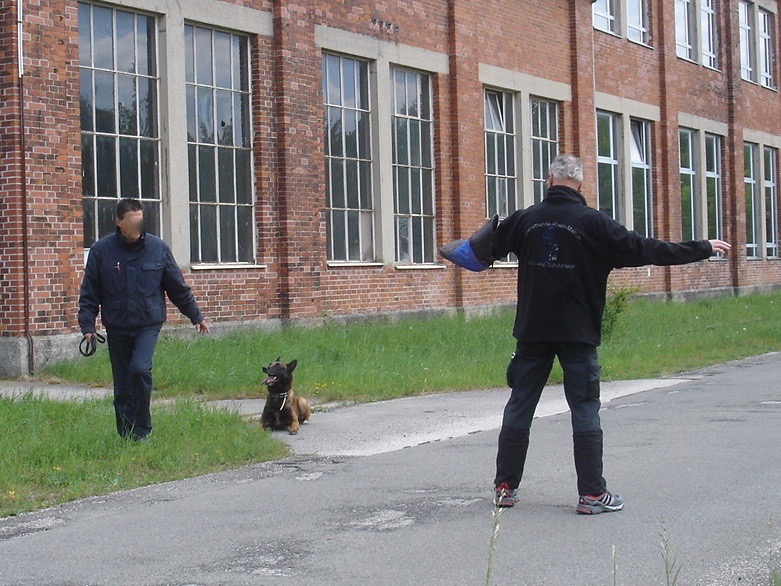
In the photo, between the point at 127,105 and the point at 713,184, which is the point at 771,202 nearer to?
the point at 713,184

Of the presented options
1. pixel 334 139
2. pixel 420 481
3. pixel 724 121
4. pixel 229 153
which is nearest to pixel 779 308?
pixel 724 121

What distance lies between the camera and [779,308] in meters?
28.7

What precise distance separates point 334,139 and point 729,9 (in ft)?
61.5

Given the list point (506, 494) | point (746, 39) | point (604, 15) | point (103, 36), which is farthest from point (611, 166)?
point (506, 494)

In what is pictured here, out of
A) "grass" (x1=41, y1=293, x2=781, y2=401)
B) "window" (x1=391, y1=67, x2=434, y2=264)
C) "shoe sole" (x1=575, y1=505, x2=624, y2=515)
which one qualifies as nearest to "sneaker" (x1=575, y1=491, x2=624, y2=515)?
"shoe sole" (x1=575, y1=505, x2=624, y2=515)

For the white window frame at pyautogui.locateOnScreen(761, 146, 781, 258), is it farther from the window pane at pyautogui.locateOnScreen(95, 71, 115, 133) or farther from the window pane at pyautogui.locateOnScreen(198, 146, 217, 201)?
the window pane at pyautogui.locateOnScreen(95, 71, 115, 133)

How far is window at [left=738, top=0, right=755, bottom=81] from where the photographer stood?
35.7 m

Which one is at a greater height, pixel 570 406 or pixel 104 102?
pixel 104 102

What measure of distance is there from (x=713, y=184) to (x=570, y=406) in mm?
28118

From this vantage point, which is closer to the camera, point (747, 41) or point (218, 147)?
point (218, 147)

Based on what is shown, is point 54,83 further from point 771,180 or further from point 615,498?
point 771,180

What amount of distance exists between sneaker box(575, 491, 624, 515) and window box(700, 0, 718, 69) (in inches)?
1099

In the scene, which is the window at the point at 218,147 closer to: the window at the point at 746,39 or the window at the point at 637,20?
the window at the point at 637,20

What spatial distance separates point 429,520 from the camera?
6.85 meters
